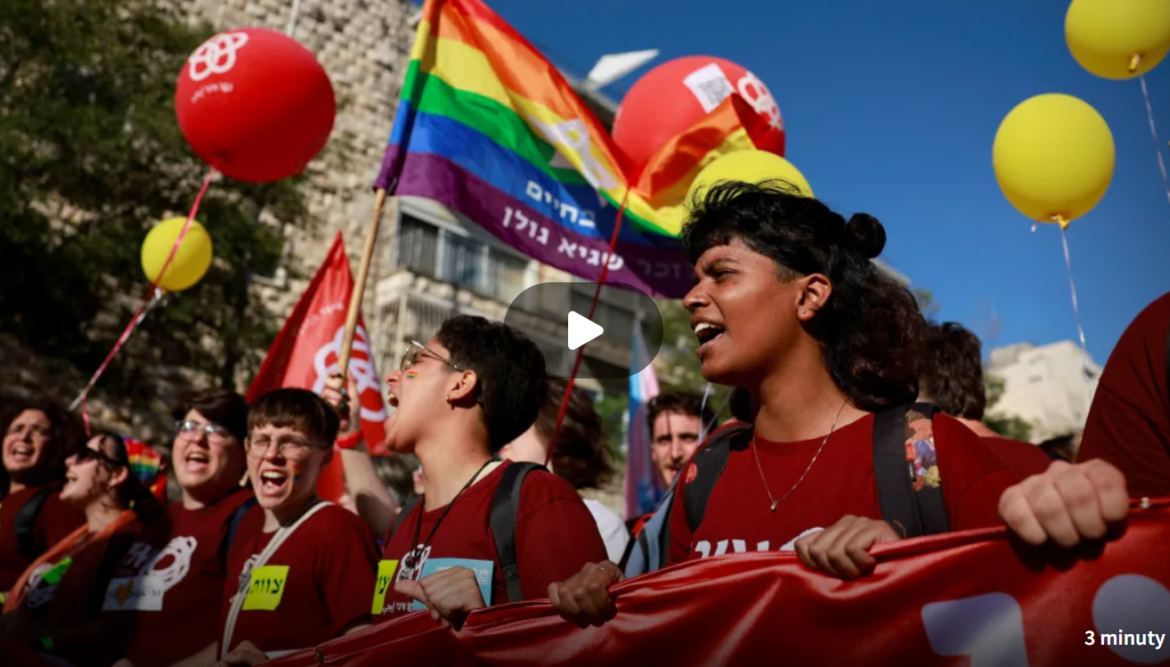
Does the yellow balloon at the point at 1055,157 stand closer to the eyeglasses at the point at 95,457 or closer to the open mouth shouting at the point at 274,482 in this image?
the open mouth shouting at the point at 274,482

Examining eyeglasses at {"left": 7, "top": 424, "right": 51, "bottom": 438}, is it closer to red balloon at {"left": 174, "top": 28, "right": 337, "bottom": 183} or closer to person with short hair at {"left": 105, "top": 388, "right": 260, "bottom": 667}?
person with short hair at {"left": 105, "top": 388, "right": 260, "bottom": 667}

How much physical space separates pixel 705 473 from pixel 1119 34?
3.74 meters

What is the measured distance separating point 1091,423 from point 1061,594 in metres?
0.43

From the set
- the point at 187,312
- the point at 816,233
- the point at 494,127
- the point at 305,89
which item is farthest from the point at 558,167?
the point at 187,312

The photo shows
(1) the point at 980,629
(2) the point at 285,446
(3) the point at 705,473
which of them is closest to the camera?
(1) the point at 980,629

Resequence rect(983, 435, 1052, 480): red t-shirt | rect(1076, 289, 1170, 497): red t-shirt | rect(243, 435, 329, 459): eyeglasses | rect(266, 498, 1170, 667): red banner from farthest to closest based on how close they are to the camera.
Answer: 1. rect(243, 435, 329, 459): eyeglasses
2. rect(983, 435, 1052, 480): red t-shirt
3. rect(1076, 289, 1170, 497): red t-shirt
4. rect(266, 498, 1170, 667): red banner

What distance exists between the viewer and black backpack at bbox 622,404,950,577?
192 cm

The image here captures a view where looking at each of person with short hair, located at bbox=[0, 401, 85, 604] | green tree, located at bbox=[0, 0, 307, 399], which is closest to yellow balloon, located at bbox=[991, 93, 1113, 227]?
person with short hair, located at bbox=[0, 401, 85, 604]

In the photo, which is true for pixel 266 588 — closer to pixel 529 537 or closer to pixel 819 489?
pixel 529 537

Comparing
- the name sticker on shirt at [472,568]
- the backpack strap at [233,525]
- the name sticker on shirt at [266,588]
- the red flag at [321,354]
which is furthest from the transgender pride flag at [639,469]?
the name sticker on shirt at [472,568]

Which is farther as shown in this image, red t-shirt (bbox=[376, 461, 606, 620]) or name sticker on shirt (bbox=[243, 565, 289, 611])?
name sticker on shirt (bbox=[243, 565, 289, 611])

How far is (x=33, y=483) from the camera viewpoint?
5422mm

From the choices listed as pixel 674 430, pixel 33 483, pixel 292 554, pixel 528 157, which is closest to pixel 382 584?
pixel 292 554

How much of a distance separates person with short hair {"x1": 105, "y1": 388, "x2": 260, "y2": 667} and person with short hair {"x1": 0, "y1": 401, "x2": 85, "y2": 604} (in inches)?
43.4
